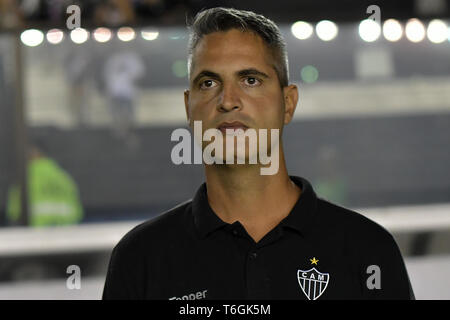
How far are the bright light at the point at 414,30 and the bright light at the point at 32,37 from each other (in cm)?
244

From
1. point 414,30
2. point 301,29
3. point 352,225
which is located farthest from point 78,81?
point 352,225

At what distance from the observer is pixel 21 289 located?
4.53 meters

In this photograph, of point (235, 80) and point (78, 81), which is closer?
point (235, 80)

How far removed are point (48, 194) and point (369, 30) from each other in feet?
8.65

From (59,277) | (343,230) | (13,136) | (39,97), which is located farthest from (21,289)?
(343,230)

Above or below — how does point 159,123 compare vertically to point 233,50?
above

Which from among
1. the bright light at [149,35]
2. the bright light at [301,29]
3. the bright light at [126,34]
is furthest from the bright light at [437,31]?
the bright light at [126,34]

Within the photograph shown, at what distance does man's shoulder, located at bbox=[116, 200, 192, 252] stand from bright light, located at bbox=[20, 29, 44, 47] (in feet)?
12.7

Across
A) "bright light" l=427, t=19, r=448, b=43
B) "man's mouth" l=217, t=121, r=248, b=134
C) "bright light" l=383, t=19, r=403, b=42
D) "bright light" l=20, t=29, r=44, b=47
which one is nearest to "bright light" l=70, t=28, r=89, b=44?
"bright light" l=20, t=29, r=44, b=47

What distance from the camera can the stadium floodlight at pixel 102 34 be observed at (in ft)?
15.8

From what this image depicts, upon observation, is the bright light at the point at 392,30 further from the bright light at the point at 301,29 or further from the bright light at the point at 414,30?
the bright light at the point at 301,29

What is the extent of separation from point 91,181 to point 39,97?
2.26ft

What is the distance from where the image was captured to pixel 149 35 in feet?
16.9

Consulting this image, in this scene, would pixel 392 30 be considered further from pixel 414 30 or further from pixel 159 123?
pixel 159 123
